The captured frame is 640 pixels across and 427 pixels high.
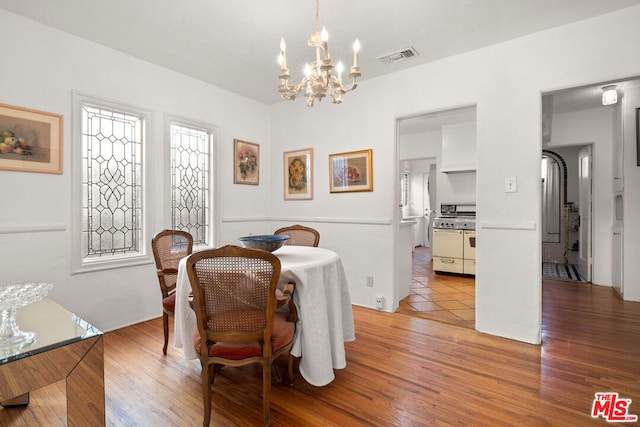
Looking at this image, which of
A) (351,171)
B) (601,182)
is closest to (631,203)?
(601,182)

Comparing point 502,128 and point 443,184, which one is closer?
point 502,128

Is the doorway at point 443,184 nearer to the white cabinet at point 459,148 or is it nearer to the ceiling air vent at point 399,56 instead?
the white cabinet at point 459,148

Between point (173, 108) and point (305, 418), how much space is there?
3314 mm

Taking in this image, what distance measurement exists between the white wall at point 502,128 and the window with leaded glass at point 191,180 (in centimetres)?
201

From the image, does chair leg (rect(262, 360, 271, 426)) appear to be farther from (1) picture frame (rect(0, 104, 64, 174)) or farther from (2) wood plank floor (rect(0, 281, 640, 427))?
(1) picture frame (rect(0, 104, 64, 174))

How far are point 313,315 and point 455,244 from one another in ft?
13.4

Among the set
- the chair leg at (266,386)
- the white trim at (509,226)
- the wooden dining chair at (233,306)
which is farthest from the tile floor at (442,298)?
the wooden dining chair at (233,306)

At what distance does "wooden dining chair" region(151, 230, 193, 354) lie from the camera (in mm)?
2418

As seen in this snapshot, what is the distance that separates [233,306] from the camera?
62.3 inches

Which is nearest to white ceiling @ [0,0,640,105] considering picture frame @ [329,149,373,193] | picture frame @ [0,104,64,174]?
picture frame @ [0,104,64,174]

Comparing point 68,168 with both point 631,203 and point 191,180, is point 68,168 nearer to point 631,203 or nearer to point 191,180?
point 191,180

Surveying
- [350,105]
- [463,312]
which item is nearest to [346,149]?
[350,105]

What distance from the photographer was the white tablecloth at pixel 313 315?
1887mm

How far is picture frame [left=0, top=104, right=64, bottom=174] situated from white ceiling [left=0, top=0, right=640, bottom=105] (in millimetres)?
638
